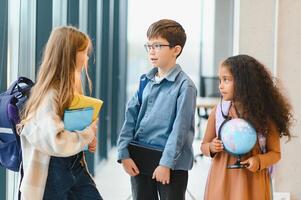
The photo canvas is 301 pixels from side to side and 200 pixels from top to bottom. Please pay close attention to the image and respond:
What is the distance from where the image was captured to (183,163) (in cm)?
205

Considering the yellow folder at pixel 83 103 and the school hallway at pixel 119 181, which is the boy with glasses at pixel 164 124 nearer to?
the yellow folder at pixel 83 103

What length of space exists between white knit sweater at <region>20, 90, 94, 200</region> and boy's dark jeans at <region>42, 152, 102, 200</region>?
34 millimetres

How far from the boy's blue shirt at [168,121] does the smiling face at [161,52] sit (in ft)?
0.16

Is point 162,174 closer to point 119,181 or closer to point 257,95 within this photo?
point 257,95

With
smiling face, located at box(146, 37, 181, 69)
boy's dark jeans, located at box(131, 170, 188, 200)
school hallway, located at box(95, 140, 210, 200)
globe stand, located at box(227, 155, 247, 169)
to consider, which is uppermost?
smiling face, located at box(146, 37, 181, 69)

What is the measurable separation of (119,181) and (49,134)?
2.87 meters

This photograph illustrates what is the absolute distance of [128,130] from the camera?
2164 millimetres

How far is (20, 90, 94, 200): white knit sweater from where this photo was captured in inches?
70.3

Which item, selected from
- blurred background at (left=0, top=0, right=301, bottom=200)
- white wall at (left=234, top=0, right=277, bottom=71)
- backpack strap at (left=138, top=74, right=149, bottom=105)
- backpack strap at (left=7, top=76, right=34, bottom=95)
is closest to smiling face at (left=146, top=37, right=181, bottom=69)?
backpack strap at (left=138, top=74, right=149, bottom=105)

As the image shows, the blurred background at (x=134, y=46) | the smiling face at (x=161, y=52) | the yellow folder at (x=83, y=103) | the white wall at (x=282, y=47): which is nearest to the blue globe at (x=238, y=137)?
the smiling face at (x=161, y=52)

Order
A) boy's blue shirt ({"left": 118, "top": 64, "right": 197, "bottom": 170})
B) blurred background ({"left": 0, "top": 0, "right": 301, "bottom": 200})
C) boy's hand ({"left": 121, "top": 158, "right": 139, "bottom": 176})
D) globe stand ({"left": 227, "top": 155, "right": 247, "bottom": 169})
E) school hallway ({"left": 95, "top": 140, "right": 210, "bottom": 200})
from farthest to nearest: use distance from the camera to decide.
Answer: school hallway ({"left": 95, "top": 140, "right": 210, "bottom": 200}) → blurred background ({"left": 0, "top": 0, "right": 301, "bottom": 200}) → boy's hand ({"left": 121, "top": 158, "right": 139, "bottom": 176}) → boy's blue shirt ({"left": 118, "top": 64, "right": 197, "bottom": 170}) → globe stand ({"left": 227, "top": 155, "right": 247, "bottom": 169})

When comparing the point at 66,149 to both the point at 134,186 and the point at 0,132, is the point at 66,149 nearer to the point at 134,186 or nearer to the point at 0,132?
the point at 0,132

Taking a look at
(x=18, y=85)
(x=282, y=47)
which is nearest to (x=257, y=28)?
(x=282, y=47)

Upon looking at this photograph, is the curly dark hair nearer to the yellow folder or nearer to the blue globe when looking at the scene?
the blue globe
